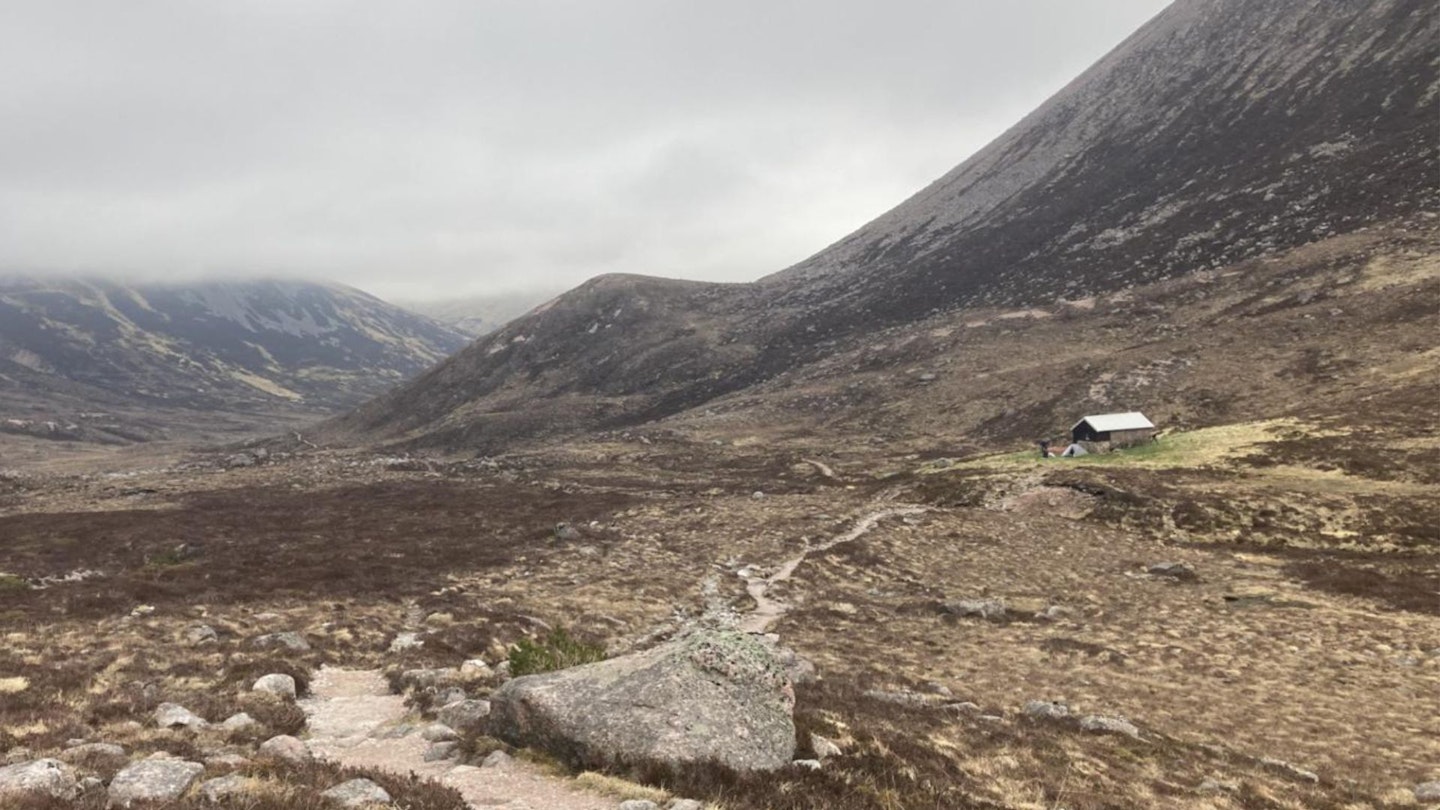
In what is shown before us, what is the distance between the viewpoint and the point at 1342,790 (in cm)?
1570

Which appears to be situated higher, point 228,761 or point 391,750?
point 228,761

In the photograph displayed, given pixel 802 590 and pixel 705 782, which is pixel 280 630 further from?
pixel 802 590

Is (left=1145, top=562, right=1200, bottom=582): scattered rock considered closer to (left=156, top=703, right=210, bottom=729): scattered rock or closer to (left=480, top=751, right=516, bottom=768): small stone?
(left=480, top=751, right=516, bottom=768): small stone

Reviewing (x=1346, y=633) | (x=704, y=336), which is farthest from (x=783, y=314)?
(x=1346, y=633)

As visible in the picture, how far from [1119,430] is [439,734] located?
62404mm

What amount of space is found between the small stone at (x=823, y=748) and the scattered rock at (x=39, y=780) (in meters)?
11.3

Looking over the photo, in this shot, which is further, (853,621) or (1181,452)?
Result: (1181,452)

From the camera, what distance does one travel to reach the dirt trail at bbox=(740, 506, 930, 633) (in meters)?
31.3

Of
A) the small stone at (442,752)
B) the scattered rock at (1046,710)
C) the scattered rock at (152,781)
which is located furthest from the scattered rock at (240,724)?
the scattered rock at (1046,710)

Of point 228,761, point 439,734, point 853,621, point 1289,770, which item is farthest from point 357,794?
point 853,621

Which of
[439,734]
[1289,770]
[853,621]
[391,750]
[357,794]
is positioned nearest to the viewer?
[357,794]

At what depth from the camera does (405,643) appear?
79.3 ft

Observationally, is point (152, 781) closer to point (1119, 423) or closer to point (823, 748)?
point (823, 748)

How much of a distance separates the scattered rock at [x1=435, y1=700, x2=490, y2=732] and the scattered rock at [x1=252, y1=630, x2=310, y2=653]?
9.21m
